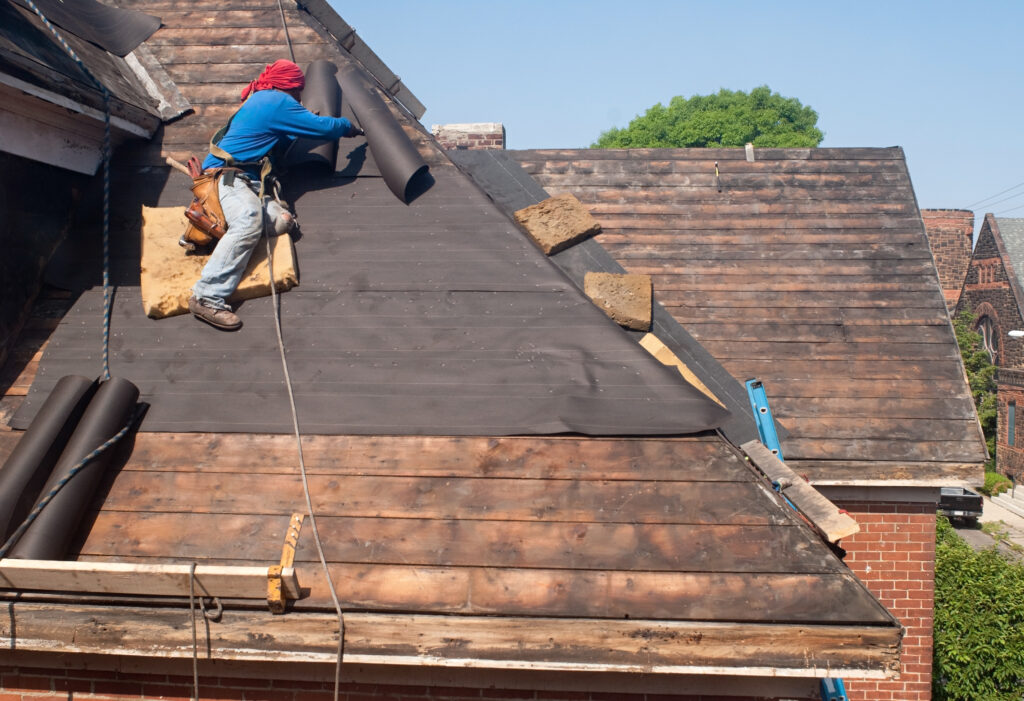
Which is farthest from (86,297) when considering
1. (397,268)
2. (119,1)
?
(119,1)

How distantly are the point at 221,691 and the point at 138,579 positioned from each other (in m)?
0.85

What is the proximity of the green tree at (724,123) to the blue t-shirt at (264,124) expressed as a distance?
44321 mm

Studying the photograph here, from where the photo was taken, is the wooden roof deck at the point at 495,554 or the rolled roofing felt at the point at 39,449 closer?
the wooden roof deck at the point at 495,554

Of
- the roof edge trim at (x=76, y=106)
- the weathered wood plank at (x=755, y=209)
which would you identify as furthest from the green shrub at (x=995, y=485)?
the roof edge trim at (x=76, y=106)

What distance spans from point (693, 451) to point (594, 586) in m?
0.89

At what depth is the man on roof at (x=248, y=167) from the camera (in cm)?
453

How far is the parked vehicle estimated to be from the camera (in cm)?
2125

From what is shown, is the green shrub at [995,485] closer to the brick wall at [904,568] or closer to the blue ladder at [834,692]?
the brick wall at [904,568]

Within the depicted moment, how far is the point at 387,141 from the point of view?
5.19 m

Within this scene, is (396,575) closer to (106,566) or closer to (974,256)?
(106,566)

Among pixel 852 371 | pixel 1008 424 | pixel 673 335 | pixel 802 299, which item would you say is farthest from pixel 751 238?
pixel 1008 424

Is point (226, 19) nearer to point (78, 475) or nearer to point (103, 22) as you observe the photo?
point (103, 22)

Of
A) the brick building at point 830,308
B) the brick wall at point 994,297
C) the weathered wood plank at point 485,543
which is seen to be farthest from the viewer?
the brick wall at point 994,297

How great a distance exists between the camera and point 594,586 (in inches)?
134
